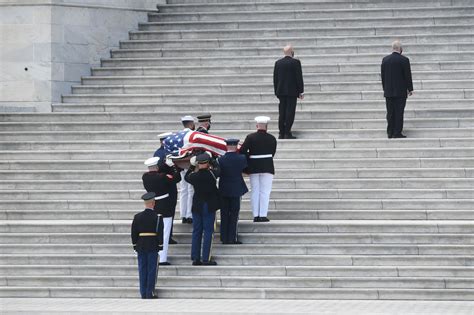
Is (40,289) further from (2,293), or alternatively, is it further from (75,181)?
Answer: (75,181)

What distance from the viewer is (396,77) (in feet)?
70.6

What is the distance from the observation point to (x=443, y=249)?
17938 mm

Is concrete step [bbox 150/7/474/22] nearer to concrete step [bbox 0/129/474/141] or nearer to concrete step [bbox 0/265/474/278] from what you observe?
concrete step [bbox 0/129/474/141]

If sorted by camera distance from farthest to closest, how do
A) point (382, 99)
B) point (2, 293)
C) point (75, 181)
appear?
point (382, 99)
point (75, 181)
point (2, 293)

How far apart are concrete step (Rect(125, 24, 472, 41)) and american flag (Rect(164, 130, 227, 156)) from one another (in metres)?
7.42

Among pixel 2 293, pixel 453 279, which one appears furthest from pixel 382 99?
pixel 2 293

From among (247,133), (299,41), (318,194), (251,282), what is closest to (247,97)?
(247,133)

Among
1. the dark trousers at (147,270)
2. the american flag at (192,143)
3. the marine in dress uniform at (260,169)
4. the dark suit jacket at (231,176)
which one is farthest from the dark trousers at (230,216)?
the dark trousers at (147,270)

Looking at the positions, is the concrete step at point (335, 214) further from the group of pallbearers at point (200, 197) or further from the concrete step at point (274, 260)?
the concrete step at point (274, 260)

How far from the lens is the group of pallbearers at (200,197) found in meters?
17.7

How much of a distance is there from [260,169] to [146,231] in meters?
2.39

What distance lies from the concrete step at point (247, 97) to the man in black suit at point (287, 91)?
1582 mm

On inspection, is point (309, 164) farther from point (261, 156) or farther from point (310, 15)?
point (310, 15)

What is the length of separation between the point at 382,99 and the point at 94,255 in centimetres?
675
